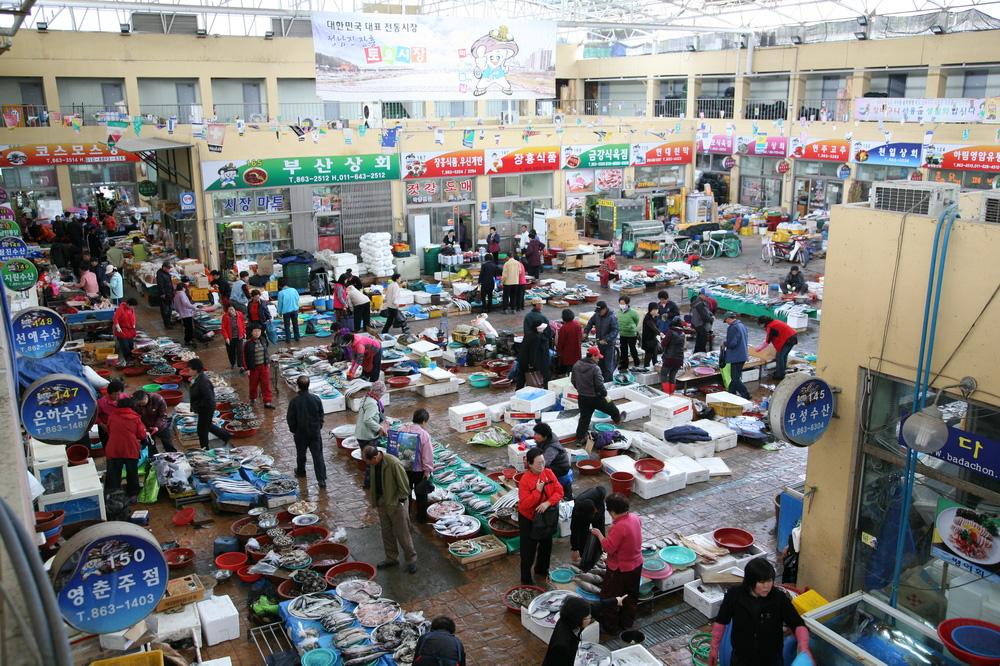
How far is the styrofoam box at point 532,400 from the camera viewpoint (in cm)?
1340

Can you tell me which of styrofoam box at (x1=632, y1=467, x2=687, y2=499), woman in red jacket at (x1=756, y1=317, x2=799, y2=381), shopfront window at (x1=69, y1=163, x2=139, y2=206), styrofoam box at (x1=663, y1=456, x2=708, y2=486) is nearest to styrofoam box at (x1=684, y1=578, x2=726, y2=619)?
styrofoam box at (x1=632, y1=467, x2=687, y2=499)

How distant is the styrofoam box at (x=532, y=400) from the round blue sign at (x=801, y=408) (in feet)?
20.1

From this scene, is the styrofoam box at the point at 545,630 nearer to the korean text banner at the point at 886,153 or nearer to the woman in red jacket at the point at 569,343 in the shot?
the woman in red jacket at the point at 569,343

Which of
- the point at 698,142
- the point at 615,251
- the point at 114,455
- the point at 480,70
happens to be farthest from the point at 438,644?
the point at 698,142

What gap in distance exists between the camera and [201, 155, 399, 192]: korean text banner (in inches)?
838

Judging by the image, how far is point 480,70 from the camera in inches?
1080

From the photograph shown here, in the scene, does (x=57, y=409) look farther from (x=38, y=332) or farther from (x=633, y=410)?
(x=633, y=410)

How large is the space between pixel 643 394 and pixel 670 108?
30321 mm

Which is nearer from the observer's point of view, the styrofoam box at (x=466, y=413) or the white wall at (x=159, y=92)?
the styrofoam box at (x=466, y=413)

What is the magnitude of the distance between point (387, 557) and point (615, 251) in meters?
18.8

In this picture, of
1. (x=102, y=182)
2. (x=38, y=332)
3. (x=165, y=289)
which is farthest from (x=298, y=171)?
(x=38, y=332)

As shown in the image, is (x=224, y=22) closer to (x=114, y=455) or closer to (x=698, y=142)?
(x=698, y=142)

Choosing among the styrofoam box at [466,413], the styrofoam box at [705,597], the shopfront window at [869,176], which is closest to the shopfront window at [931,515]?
the styrofoam box at [705,597]

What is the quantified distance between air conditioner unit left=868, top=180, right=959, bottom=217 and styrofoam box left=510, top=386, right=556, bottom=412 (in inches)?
275
